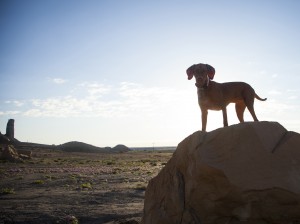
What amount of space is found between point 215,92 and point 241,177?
3.37m

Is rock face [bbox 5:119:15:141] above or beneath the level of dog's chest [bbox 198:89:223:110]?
above

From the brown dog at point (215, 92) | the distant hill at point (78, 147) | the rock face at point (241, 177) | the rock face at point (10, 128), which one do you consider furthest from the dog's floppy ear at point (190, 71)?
the rock face at point (10, 128)

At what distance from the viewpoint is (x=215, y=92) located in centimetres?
812

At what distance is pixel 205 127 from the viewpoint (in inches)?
320

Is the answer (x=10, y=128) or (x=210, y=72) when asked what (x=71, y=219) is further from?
(x=10, y=128)

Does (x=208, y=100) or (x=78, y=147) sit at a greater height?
(x=208, y=100)

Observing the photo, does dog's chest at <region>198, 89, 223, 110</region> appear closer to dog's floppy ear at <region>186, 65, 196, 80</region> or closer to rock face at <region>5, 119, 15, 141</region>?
dog's floppy ear at <region>186, 65, 196, 80</region>

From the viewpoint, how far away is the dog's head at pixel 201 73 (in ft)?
26.0

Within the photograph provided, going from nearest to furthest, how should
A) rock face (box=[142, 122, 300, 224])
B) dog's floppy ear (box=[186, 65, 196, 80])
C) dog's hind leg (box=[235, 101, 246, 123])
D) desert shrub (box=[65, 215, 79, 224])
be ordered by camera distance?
rock face (box=[142, 122, 300, 224])
dog's floppy ear (box=[186, 65, 196, 80])
dog's hind leg (box=[235, 101, 246, 123])
desert shrub (box=[65, 215, 79, 224])

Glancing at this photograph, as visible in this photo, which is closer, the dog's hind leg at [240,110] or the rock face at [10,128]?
the dog's hind leg at [240,110]

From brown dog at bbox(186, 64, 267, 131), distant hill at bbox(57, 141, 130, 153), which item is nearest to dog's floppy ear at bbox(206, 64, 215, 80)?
brown dog at bbox(186, 64, 267, 131)

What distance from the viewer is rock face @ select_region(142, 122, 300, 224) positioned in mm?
4984

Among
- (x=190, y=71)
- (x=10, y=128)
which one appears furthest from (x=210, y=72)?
(x=10, y=128)

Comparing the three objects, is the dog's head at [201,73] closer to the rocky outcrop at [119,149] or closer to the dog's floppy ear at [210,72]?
the dog's floppy ear at [210,72]
